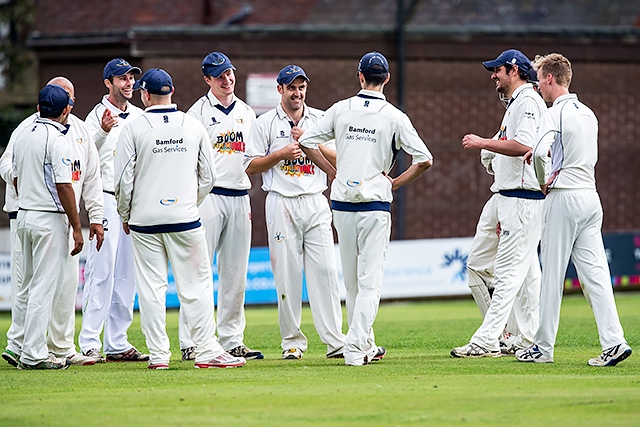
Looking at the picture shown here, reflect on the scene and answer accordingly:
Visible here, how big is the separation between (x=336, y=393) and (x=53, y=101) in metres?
3.76

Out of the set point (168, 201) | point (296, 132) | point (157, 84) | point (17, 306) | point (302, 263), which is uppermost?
point (157, 84)

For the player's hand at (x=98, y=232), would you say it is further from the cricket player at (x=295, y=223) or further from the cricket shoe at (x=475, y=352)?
the cricket shoe at (x=475, y=352)

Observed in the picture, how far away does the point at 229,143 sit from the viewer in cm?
1038

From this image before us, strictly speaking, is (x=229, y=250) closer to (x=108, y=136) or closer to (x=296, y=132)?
(x=296, y=132)

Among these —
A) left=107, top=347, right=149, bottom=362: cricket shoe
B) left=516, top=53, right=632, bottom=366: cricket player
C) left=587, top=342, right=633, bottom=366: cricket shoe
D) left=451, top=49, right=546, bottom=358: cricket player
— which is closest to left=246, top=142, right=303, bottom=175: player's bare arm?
left=451, top=49, right=546, bottom=358: cricket player

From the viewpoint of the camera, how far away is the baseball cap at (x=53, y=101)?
30.9ft

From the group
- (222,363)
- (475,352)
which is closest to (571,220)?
(475,352)

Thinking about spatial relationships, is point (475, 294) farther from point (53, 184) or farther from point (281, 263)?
point (53, 184)

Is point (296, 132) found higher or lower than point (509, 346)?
higher

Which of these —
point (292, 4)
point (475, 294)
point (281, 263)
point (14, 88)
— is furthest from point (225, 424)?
point (14, 88)

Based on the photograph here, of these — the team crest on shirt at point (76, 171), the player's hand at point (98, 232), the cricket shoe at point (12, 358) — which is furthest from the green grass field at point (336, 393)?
the team crest on shirt at point (76, 171)

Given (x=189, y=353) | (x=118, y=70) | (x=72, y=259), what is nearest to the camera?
(x=72, y=259)

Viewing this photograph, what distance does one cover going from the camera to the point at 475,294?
1047cm

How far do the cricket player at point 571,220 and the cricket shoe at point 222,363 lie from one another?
260cm
